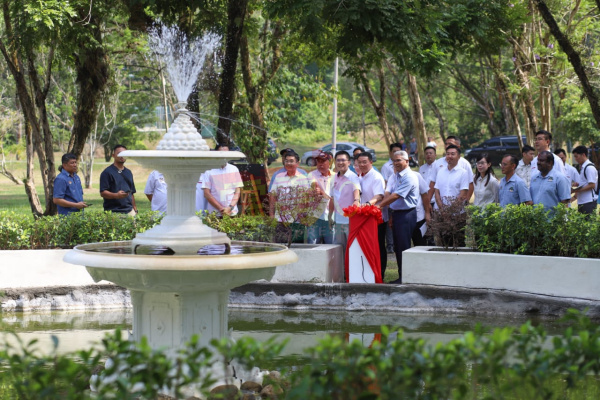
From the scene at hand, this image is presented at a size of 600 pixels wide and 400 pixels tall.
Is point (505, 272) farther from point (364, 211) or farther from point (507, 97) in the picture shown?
point (507, 97)

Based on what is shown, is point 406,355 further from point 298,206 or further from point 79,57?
point 79,57

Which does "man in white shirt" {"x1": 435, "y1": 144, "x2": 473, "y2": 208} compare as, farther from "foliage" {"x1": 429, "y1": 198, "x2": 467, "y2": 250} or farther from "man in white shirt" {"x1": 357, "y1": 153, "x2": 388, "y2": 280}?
"foliage" {"x1": 429, "y1": 198, "x2": 467, "y2": 250}

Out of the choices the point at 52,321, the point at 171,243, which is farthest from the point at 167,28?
the point at 171,243

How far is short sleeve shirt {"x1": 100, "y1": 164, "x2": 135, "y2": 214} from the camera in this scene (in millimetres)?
13094

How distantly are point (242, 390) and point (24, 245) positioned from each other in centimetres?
538

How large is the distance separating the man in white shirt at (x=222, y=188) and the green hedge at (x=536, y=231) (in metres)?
3.82

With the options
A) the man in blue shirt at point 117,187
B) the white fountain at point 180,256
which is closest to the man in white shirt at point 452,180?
the man in blue shirt at point 117,187

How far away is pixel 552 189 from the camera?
12.0 m

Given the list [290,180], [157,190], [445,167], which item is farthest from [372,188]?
[157,190]

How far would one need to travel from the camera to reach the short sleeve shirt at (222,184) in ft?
42.5

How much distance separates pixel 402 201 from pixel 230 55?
163 inches

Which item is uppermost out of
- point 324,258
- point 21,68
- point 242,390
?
point 21,68

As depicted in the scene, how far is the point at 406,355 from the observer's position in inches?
162

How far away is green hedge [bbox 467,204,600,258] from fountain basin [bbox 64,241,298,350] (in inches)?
161
